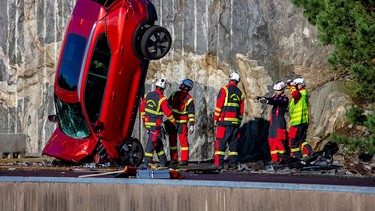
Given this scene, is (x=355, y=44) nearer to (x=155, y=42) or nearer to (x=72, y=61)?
(x=155, y=42)

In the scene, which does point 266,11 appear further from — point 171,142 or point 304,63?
point 171,142

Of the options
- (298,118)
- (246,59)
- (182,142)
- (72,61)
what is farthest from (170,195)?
(246,59)

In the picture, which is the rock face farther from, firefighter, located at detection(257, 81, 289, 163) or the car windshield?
the car windshield

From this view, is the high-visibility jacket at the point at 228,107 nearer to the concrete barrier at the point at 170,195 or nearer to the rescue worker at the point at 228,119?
the rescue worker at the point at 228,119

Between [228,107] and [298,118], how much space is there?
154 centimetres

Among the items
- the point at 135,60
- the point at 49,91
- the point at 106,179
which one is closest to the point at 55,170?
the point at 135,60

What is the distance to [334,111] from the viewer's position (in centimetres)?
2358

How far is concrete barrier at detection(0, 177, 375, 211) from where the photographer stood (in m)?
11.7

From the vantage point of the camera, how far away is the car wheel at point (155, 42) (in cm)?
2081

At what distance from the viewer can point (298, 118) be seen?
71.8 ft

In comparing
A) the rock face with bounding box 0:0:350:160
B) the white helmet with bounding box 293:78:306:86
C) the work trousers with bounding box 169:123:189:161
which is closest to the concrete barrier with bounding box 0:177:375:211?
the work trousers with bounding box 169:123:189:161

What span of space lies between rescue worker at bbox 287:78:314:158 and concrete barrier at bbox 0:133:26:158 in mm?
7411

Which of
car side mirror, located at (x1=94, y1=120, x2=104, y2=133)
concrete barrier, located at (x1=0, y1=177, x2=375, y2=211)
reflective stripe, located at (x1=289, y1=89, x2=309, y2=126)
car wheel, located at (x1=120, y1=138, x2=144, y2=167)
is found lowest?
concrete barrier, located at (x1=0, y1=177, x2=375, y2=211)

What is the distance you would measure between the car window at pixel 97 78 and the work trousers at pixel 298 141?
390 cm
